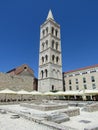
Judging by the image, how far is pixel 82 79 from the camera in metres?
44.5

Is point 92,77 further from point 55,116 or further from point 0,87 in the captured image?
point 55,116

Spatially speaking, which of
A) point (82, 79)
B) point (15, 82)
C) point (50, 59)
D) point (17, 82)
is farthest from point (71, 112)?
point (82, 79)

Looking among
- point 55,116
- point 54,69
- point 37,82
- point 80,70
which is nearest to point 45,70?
point 54,69

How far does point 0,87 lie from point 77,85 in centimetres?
2750

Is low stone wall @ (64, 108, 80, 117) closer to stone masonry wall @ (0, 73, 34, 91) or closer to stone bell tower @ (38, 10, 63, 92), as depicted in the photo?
stone masonry wall @ (0, 73, 34, 91)

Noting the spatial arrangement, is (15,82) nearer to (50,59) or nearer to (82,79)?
(50,59)

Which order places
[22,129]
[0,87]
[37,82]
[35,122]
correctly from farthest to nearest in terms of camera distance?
[37,82], [0,87], [35,122], [22,129]

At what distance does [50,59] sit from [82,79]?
14.6m

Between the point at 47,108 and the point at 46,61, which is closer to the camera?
the point at 47,108

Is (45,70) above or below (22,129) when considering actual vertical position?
above

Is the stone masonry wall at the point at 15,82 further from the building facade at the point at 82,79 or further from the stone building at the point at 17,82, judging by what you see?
the building facade at the point at 82,79

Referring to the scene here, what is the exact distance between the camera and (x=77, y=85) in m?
45.7

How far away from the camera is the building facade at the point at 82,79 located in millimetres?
41906

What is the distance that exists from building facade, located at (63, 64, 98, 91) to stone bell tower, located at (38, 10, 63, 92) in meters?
6.95
